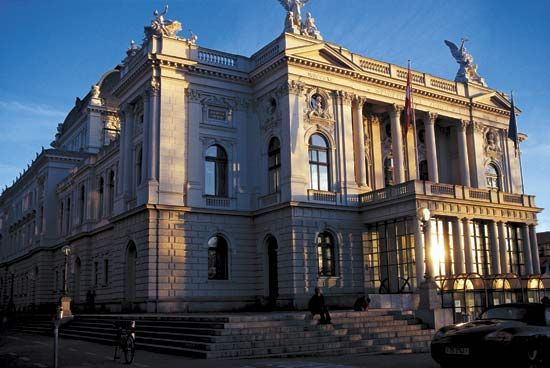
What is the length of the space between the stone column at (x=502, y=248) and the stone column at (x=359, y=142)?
936 cm

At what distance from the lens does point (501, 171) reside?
162ft

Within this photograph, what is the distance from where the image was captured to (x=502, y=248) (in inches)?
1565

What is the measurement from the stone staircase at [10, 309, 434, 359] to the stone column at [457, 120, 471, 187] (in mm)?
22158

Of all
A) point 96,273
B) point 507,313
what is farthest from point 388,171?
point 507,313

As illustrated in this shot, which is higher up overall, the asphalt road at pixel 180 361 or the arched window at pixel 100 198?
the arched window at pixel 100 198

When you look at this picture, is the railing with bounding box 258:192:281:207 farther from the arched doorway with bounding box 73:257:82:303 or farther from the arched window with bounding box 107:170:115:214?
the arched doorway with bounding box 73:257:82:303

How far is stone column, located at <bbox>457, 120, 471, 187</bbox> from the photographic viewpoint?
46.4m

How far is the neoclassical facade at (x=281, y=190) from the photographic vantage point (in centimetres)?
3647

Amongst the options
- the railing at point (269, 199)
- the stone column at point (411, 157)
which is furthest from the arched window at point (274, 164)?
the stone column at point (411, 157)

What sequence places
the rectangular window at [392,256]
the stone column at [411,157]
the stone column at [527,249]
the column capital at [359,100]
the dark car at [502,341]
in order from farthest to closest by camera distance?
the stone column at [411,157] < the column capital at [359,100] < the stone column at [527,249] < the rectangular window at [392,256] < the dark car at [502,341]

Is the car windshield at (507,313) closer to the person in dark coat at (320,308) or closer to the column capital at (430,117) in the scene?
the person in dark coat at (320,308)

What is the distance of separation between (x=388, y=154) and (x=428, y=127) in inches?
139

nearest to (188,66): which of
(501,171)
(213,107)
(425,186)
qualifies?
(213,107)

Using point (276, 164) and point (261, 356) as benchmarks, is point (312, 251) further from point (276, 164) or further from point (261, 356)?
point (261, 356)
